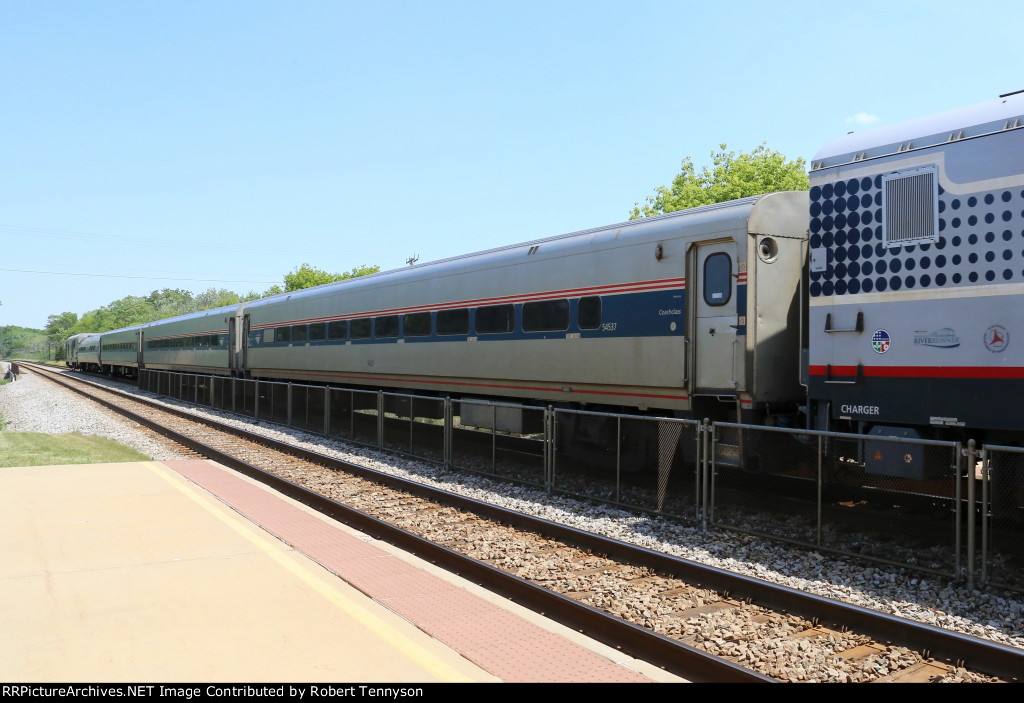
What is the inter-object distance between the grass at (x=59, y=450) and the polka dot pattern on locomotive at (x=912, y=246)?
1192 cm

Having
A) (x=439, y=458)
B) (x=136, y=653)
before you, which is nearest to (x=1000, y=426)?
(x=136, y=653)

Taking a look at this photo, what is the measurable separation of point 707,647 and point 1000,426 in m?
4.23

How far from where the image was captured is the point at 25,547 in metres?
7.54

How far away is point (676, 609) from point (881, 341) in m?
4.16

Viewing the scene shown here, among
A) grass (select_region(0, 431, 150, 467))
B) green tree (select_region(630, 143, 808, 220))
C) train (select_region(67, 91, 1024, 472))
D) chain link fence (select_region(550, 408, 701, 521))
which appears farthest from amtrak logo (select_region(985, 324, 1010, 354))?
green tree (select_region(630, 143, 808, 220))

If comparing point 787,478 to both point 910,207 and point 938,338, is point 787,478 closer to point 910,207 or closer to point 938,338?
point 938,338

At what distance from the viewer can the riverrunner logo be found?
7855mm

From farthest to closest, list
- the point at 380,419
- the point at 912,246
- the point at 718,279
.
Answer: the point at 380,419 < the point at 718,279 < the point at 912,246

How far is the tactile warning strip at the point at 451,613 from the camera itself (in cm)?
486

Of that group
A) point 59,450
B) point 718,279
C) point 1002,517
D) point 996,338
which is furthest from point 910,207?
point 59,450

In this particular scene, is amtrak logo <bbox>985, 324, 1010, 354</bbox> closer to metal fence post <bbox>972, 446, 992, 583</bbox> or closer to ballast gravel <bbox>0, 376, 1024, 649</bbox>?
metal fence post <bbox>972, 446, 992, 583</bbox>

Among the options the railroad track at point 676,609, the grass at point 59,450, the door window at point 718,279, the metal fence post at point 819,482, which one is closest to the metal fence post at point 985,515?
the metal fence post at point 819,482

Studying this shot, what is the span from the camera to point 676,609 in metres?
6.19
